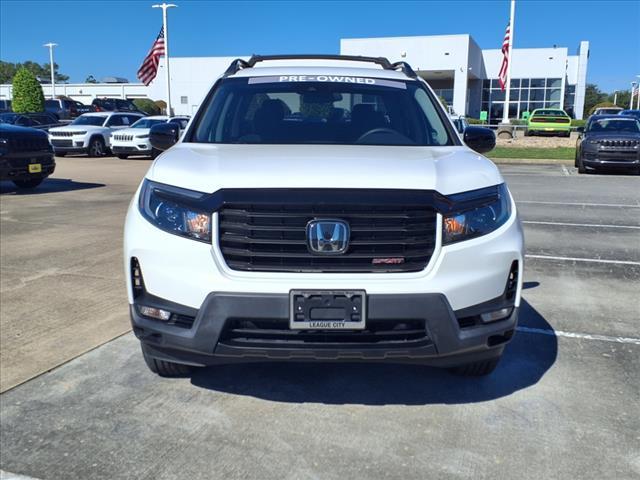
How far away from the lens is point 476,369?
373cm

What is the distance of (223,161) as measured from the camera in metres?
3.29

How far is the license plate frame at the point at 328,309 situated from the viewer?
2.88m

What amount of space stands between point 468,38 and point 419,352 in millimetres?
Result: 49077

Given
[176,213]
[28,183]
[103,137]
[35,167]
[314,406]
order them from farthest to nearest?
[103,137] < [28,183] < [35,167] < [314,406] < [176,213]

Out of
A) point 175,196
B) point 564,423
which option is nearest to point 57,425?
point 175,196

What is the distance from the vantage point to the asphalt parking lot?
2941 millimetres

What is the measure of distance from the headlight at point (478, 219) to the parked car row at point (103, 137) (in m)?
18.5

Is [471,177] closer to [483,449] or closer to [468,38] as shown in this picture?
[483,449]

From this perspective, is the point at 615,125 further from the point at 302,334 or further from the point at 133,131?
the point at 302,334

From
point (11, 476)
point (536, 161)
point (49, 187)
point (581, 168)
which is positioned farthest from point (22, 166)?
point (536, 161)

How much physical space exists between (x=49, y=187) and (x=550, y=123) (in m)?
26.1

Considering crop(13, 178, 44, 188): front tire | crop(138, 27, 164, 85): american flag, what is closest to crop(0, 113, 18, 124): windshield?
crop(138, 27, 164, 85): american flag

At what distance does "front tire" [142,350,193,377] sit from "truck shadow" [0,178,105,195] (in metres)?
10.0

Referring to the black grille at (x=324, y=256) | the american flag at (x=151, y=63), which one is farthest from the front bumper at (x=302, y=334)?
the american flag at (x=151, y=63)
